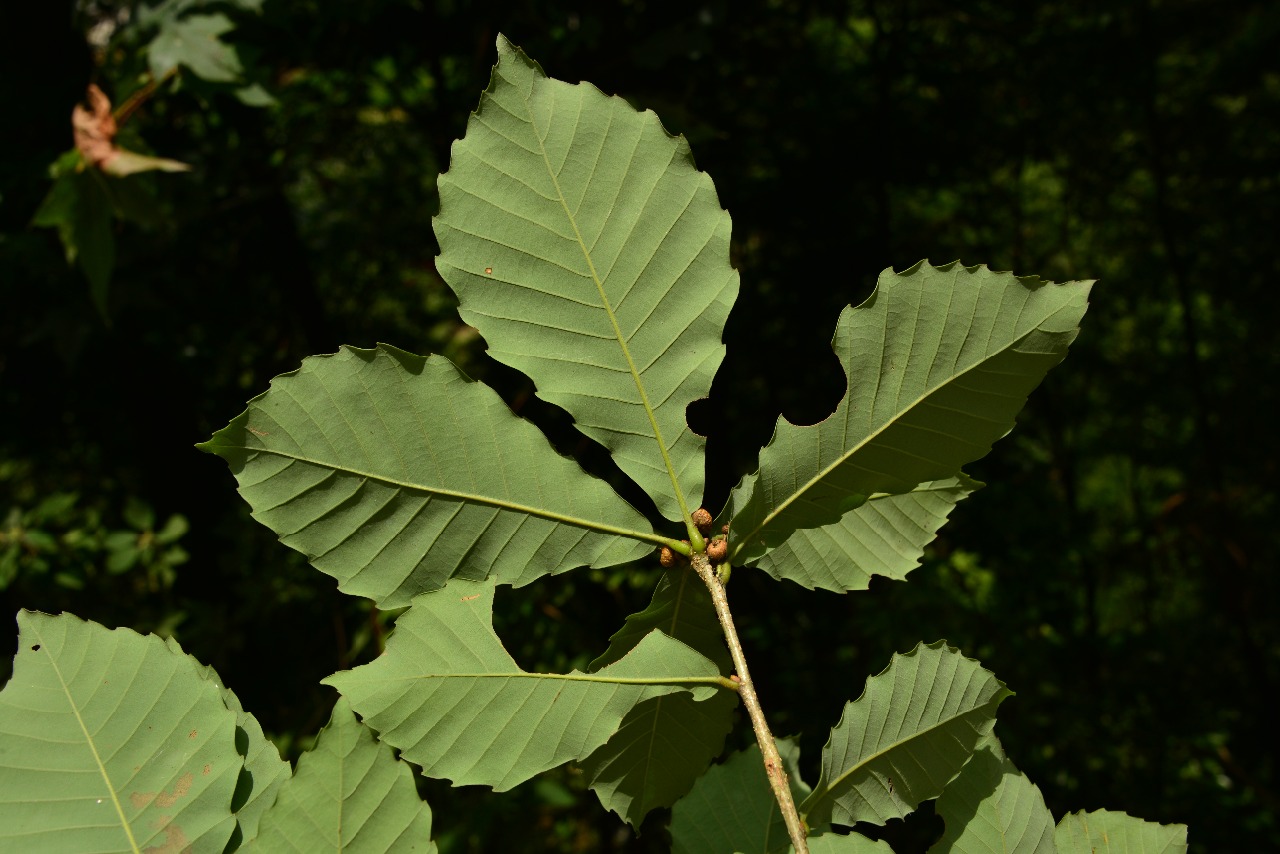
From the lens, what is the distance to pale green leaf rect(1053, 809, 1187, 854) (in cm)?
55

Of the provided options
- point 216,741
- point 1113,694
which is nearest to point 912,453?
point 216,741

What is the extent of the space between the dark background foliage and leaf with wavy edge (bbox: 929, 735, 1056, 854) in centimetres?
104

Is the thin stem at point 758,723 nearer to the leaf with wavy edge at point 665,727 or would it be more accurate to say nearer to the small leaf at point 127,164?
the leaf with wavy edge at point 665,727

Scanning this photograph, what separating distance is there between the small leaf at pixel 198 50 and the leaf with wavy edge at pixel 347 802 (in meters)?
1.17

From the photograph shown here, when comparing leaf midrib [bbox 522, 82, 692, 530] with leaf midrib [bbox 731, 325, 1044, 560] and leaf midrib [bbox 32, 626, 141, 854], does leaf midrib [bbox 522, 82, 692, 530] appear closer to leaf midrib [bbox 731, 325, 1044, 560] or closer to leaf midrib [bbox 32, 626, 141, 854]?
leaf midrib [bbox 731, 325, 1044, 560]

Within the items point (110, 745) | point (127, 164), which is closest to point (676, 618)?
point (110, 745)

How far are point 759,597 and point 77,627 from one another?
1.80 m

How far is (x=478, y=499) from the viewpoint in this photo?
0.45 meters

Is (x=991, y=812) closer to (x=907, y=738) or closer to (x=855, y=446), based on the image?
(x=907, y=738)

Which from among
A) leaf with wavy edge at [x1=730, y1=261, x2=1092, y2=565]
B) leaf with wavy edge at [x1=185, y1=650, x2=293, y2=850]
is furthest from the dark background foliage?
leaf with wavy edge at [x1=730, y1=261, x2=1092, y2=565]

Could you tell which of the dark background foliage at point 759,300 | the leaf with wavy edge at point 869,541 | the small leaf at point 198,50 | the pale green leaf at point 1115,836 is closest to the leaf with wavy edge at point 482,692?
the leaf with wavy edge at point 869,541

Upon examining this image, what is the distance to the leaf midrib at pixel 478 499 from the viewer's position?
0.44m

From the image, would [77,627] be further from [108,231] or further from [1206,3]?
[1206,3]

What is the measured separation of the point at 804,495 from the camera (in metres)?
0.46
